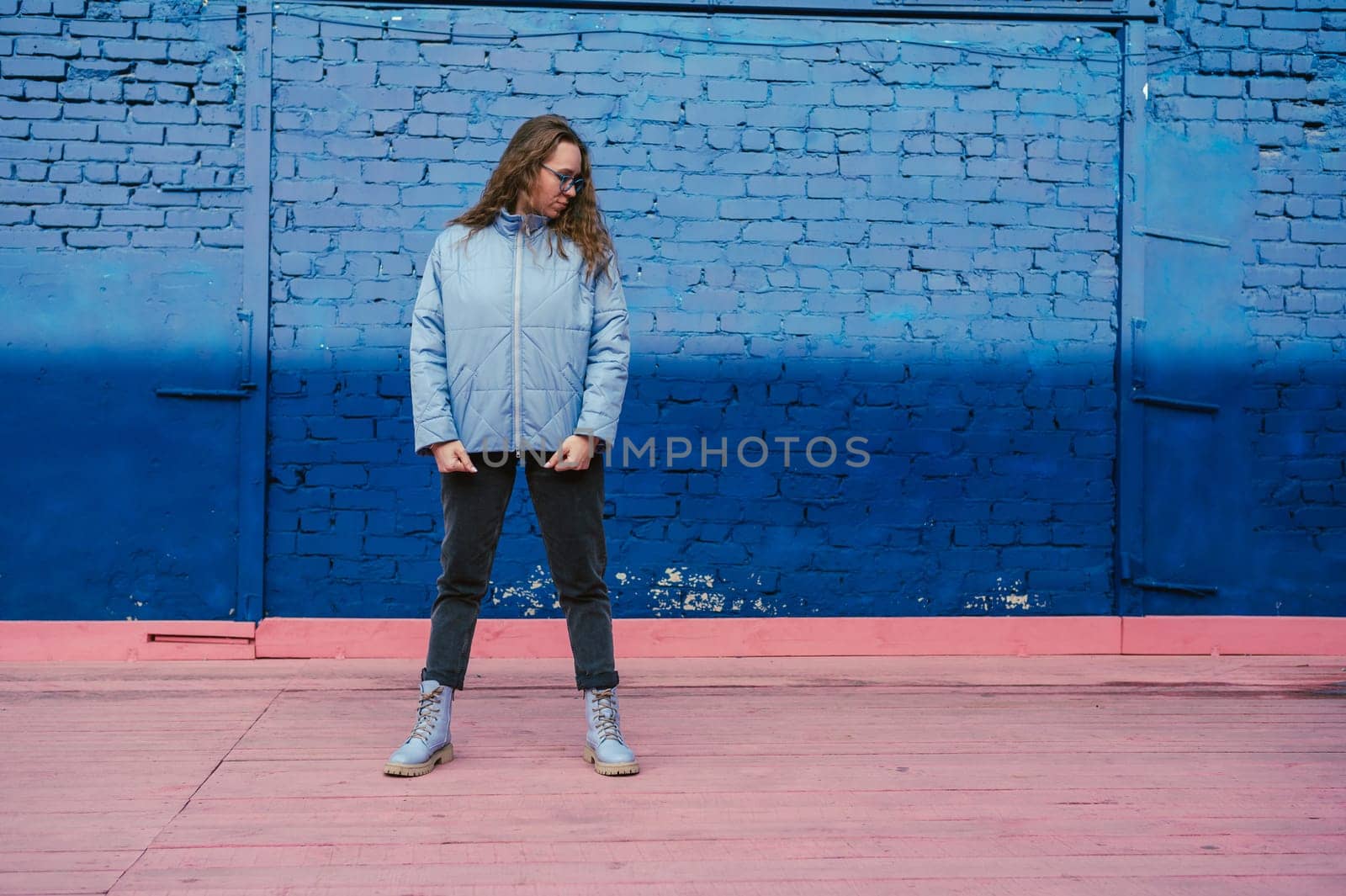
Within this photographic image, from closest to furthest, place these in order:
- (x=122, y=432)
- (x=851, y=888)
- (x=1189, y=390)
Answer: (x=851, y=888) → (x=122, y=432) → (x=1189, y=390)

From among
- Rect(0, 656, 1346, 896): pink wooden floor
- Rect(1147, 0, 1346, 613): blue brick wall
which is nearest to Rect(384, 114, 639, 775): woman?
Rect(0, 656, 1346, 896): pink wooden floor

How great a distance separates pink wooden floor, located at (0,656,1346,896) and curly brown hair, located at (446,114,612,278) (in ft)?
4.64

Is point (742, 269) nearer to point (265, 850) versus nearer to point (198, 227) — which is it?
point (198, 227)

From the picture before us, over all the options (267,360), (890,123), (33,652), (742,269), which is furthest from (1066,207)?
(33,652)

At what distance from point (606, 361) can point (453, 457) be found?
18.7 inches

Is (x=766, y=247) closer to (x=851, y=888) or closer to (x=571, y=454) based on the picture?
(x=571, y=454)

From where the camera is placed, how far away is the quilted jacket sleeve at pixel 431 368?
291cm

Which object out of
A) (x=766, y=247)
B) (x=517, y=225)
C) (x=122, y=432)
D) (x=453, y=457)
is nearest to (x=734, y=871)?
(x=453, y=457)

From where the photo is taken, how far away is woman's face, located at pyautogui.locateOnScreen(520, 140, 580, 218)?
298 cm

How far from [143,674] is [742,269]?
2.84 meters

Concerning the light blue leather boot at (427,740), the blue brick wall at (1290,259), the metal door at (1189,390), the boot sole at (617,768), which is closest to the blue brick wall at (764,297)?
the metal door at (1189,390)

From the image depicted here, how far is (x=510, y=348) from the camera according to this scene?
294cm

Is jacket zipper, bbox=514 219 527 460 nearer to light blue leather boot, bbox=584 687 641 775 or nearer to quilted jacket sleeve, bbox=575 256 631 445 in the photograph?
quilted jacket sleeve, bbox=575 256 631 445

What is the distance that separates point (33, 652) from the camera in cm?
448
